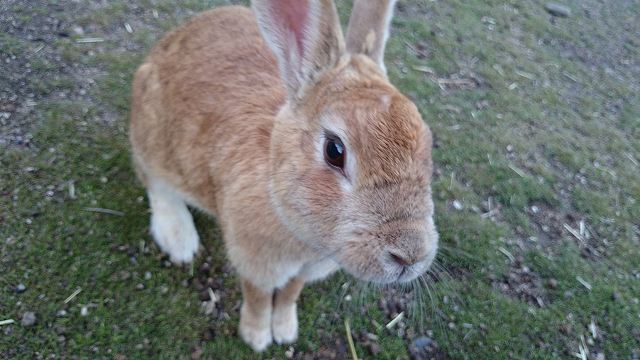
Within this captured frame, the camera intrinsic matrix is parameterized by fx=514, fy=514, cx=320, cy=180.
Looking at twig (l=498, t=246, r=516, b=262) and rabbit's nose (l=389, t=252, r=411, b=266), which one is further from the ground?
rabbit's nose (l=389, t=252, r=411, b=266)

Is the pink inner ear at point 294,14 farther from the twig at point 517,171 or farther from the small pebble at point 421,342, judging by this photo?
the twig at point 517,171

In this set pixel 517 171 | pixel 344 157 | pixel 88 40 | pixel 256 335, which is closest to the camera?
pixel 344 157

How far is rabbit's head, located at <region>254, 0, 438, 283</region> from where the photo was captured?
5.50 ft

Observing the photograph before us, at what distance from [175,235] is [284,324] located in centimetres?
80

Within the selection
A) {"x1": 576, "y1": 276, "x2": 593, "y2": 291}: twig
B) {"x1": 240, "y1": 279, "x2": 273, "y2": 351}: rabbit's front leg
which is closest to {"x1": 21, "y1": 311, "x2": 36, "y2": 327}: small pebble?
{"x1": 240, "y1": 279, "x2": 273, "y2": 351}: rabbit's front leg

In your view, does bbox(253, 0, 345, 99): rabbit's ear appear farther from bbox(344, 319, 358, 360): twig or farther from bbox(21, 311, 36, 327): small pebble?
bbox(21, 311, 36, 327): small pebble

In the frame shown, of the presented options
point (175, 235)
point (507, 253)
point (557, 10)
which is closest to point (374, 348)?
point (507, 253)

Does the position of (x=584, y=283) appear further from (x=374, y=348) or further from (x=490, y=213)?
(x=374, y=348)

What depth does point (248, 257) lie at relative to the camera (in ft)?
7.45

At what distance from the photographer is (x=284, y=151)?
1.97 m

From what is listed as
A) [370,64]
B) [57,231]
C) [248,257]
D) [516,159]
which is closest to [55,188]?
[57,231]

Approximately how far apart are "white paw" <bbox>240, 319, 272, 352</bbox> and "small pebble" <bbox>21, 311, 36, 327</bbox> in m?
1.01

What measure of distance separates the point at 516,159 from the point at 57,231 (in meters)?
3.17

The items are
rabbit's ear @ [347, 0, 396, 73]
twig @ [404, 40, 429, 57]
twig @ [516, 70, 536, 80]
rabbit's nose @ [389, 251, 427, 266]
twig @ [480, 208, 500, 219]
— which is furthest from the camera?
twig @ [516, 70, 536, 80]
